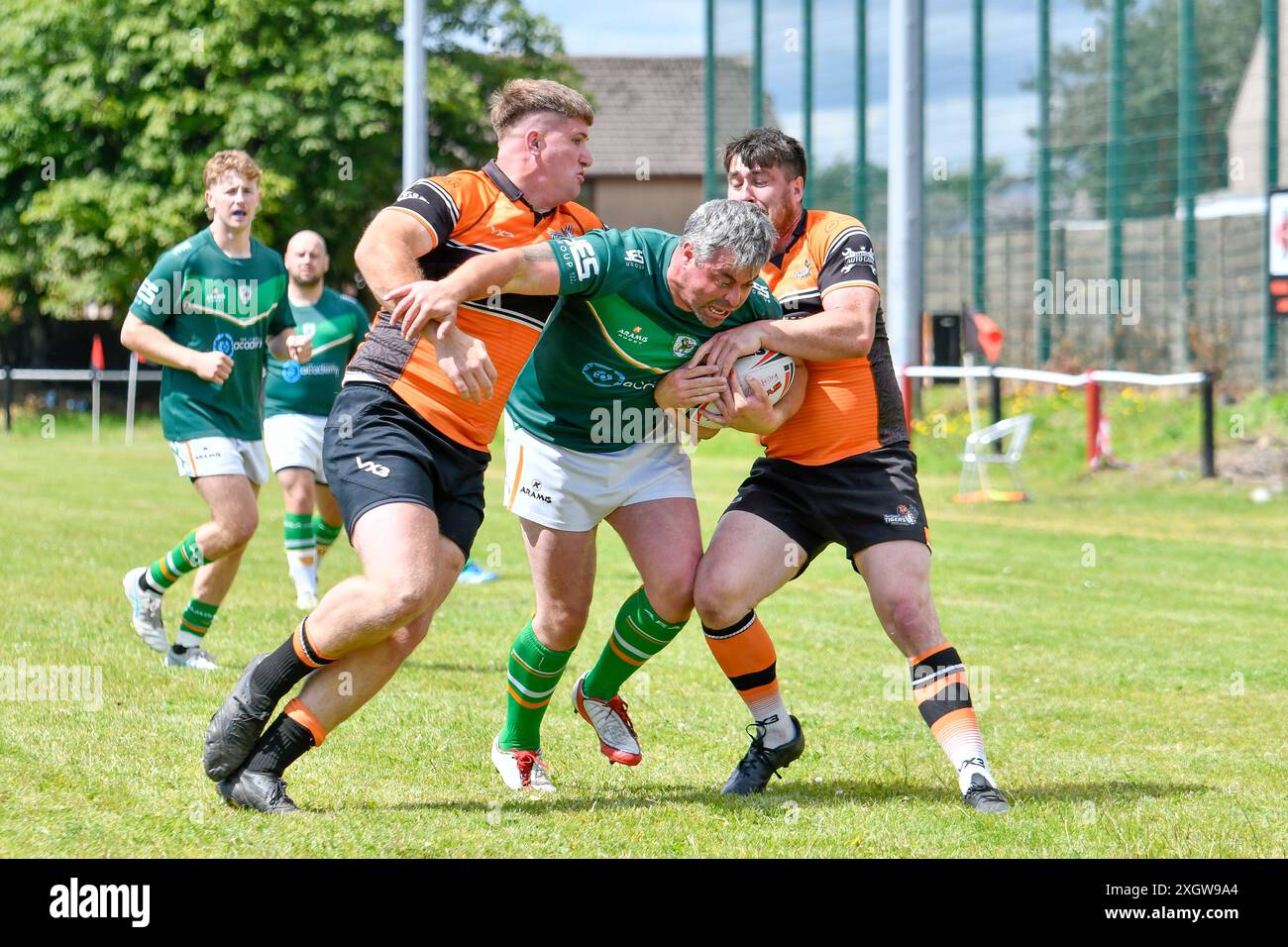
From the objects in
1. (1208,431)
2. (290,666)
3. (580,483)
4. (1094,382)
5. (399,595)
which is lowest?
(290,666)

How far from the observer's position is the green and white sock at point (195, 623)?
8.08m

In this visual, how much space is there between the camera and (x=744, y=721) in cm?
705

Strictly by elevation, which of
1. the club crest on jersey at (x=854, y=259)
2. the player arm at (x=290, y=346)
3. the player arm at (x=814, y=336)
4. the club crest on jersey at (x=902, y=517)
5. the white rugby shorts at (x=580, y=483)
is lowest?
the club crest on jersey at (x=902, y=517)

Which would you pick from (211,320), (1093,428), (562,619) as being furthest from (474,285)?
(1093,428)

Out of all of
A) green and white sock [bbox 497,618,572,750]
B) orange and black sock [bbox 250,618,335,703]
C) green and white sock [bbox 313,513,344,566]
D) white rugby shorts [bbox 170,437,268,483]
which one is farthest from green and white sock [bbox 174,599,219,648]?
orange and black sock [bbox 250,618,335,703]

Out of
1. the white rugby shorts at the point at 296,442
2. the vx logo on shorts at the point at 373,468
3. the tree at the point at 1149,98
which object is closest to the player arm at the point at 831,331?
the vx logo on shorts at the point at 373,468

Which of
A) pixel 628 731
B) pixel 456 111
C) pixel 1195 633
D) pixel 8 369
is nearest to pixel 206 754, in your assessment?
pixel 628 731

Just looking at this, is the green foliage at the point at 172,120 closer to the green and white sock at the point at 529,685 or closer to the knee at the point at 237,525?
the knee at the point at 237,525

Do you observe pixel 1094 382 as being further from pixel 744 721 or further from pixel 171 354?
pixel 171 354

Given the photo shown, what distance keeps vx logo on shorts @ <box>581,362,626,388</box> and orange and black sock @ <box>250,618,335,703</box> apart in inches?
49.2

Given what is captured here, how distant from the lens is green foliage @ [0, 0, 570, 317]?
114ft

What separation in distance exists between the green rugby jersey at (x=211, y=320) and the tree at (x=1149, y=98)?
→ 16844 millimetres

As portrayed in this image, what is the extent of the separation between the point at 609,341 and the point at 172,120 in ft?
106

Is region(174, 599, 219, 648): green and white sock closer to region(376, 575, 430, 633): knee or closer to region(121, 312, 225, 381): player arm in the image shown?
region(121, 312, 225, 381): player arm
